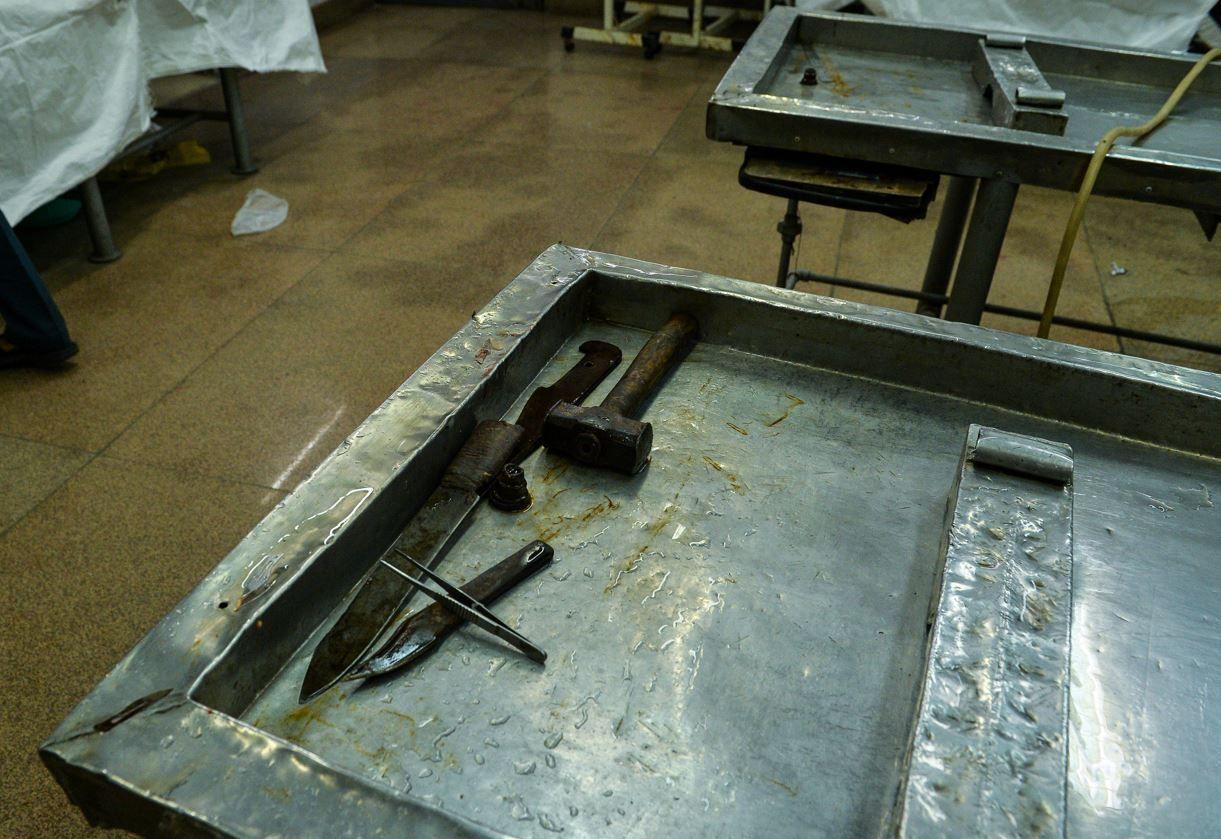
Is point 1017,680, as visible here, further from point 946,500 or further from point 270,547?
point 270,547

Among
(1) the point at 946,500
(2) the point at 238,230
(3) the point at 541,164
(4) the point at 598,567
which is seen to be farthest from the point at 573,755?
(3) the point at 541,164

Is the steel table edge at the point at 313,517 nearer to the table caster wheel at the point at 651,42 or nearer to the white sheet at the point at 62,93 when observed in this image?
the white sheet at the point at 62,93

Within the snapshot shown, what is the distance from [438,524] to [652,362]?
14.2 inches

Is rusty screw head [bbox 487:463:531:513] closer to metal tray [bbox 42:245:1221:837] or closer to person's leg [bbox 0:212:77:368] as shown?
metal tray [bbox 42:245:1221:837]

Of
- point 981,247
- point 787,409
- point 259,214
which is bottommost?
point 259,214

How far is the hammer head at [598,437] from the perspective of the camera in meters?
0.97

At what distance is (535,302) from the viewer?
117cm

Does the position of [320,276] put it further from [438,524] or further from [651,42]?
[651,42]

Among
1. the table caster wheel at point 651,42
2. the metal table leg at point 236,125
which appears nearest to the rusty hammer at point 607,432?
the metal table leg at point 236,125

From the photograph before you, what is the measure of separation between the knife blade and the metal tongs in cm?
3

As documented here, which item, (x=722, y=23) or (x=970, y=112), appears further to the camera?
(x=722, y=23)

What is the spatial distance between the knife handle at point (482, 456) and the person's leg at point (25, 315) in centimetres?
181

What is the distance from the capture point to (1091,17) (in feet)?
10.2

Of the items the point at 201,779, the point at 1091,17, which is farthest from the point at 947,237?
the point at 201,779
